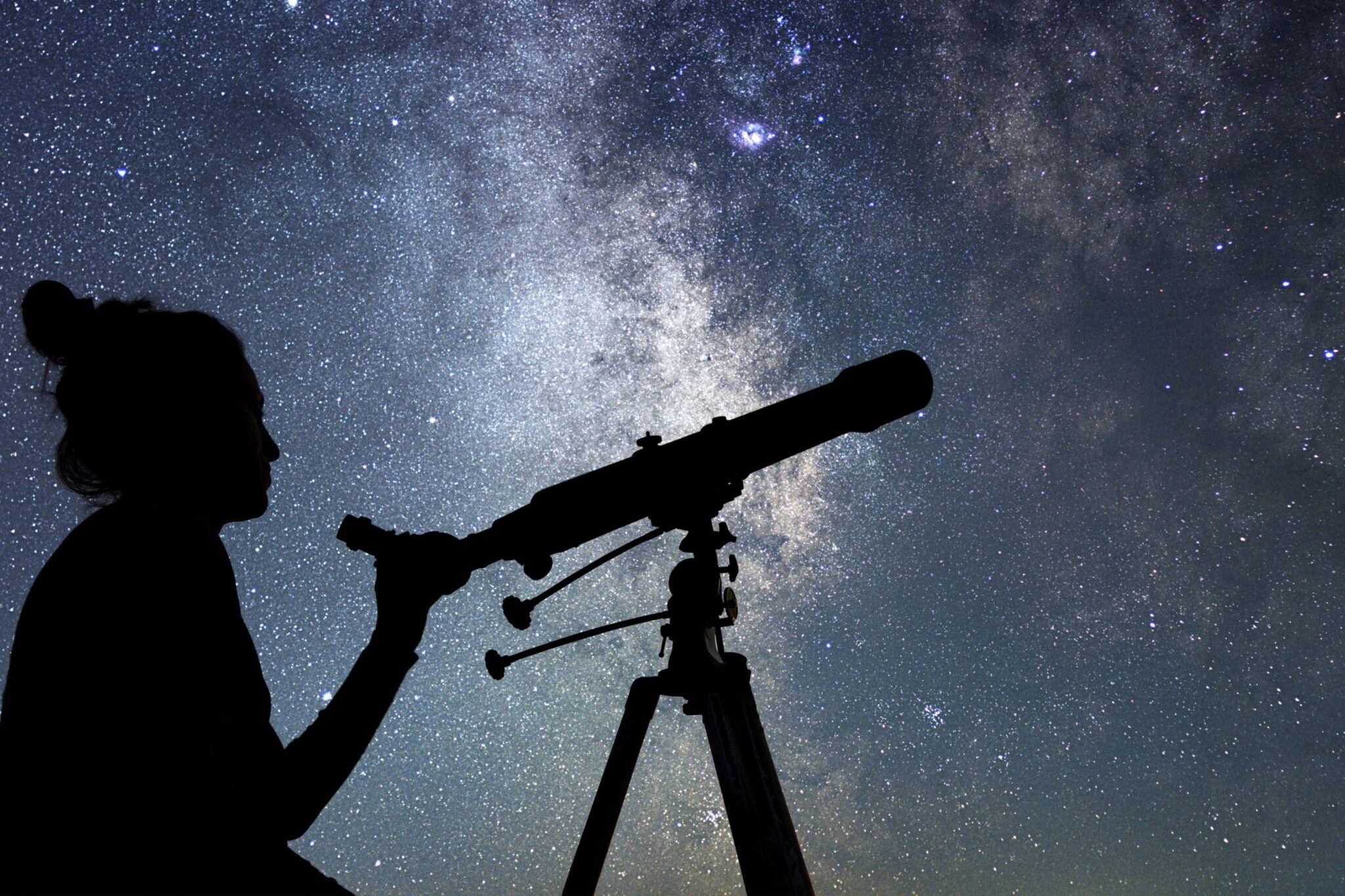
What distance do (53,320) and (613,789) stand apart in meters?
1.56

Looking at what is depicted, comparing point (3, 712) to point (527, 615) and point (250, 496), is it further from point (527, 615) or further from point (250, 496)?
Result: point (527, 615)

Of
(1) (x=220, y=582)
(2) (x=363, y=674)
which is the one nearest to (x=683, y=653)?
(2) (x=363, y=674)

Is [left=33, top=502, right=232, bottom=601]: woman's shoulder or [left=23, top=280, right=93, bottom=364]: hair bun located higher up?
[left=23, top=280, right=93, bottom=364]: hair bun

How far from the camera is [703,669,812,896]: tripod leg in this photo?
1708mm

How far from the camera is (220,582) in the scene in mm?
1231

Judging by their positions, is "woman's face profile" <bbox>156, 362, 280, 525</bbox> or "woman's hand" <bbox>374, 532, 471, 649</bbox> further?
"woman's hand" <bbox>374, 532, 471, 649</bbox>

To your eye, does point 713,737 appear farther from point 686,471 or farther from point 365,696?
point 365,696

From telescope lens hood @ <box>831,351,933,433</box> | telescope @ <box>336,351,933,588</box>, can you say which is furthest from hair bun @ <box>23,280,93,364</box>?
telescope lens hood @ <box>831,351,933,433</box>

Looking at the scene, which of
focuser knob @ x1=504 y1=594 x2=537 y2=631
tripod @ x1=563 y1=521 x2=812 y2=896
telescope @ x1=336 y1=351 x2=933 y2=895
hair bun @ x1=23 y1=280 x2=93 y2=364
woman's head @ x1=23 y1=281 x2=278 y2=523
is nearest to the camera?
woman's head @ x1=23 y1=281 x2=278 y2=523

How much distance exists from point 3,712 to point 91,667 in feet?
0.72

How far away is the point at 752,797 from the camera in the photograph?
5.90ft

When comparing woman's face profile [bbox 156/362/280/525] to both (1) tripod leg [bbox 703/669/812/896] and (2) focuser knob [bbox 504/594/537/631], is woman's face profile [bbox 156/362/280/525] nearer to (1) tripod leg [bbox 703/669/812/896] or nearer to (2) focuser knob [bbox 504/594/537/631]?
(2) focuser knob [bbox 504/594/537/631]

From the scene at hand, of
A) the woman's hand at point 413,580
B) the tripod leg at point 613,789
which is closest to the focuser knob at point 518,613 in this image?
the woman's hand at point 413,580

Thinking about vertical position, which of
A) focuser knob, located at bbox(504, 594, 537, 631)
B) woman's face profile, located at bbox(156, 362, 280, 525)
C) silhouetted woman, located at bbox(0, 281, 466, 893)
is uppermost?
focuser knob, located at bbox(504, 594, 537, 631)
